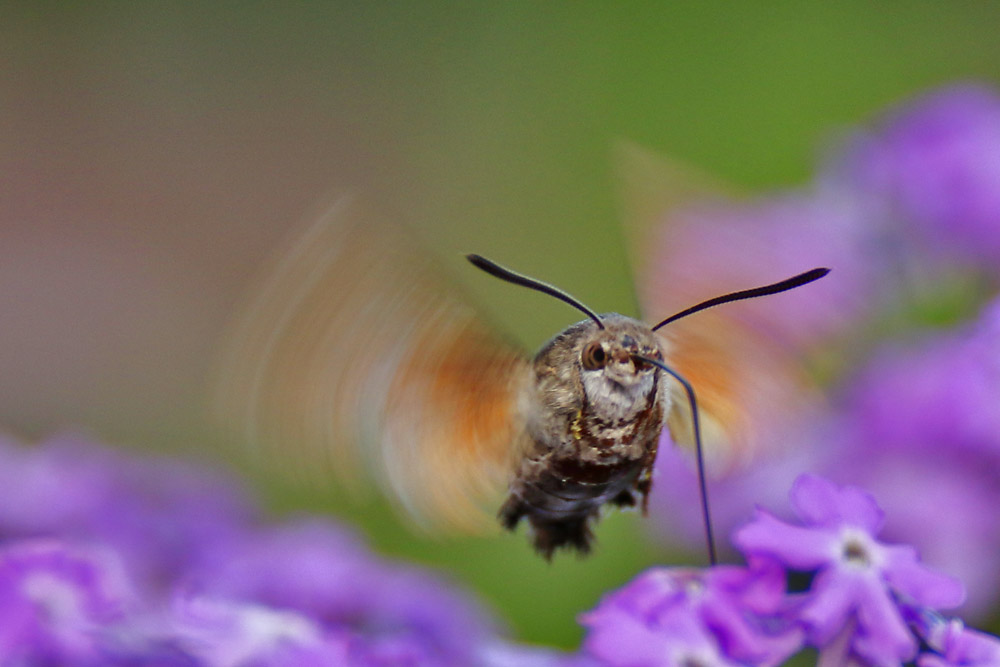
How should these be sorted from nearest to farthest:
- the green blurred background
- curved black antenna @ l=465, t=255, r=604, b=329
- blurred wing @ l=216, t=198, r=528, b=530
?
curved black antenna @ l=465, t=255, r=604, b=329, blurred wing @ l=216, t=198, r=528, b=530, the green blurred background

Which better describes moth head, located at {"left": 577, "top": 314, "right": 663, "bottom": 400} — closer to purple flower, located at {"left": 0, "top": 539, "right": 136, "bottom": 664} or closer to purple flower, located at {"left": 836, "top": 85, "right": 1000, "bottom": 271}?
purple flower, located at {"left": 0, "top": 539, "right": 136, "bottom": 664}

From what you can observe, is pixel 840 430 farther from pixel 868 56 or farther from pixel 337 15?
pixel 337 15

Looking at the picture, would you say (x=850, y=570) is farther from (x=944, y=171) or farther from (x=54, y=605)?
(x=944, y=171)

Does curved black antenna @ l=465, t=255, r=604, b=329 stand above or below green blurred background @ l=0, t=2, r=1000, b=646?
below

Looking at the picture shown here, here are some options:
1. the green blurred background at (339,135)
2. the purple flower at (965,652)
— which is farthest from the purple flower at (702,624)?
the green blurred background at (339,135)

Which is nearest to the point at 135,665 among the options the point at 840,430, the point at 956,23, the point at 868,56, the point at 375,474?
the point at 375,474

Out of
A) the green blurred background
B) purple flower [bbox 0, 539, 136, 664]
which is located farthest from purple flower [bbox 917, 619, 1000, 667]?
the green blurred background

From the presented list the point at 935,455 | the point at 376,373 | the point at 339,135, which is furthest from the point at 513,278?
the point at 339,135

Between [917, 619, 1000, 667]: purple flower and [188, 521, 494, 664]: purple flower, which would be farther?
[188, 521, 494, 664]: purple flower
